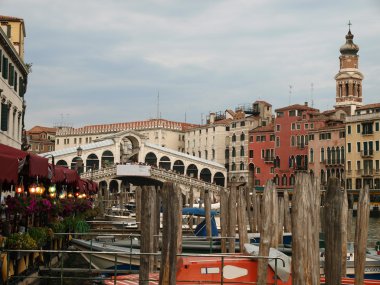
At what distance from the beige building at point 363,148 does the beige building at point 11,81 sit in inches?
1189

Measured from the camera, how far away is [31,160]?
1017cm

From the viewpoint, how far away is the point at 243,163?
65.4 metres

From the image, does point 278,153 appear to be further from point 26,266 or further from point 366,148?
point 26,266

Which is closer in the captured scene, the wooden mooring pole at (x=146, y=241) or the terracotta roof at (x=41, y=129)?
the wooden mooring pole at (x=146, y=241)

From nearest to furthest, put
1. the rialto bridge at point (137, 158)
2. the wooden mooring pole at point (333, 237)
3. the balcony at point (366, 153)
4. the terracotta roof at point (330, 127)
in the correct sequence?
the wooden mooring pole at point (333, 237)
the balcony at point (366, 153)
the terracotta roof at point (330, 127)
the rialto bridge at point (137, 158)

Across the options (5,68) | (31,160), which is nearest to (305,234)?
(31,160)

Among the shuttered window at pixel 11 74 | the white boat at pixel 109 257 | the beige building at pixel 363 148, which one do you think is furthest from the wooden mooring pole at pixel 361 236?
the beige building at pixel 363 148

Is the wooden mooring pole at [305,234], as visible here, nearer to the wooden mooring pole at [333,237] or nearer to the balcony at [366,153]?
the wooden mooring pole at [333,237]

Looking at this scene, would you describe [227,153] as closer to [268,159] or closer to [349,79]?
[268,159]

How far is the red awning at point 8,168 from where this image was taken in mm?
8352

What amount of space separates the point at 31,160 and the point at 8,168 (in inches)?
62.9

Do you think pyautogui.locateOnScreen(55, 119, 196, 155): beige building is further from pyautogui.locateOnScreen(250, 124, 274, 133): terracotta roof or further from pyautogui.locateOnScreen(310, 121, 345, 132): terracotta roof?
pyautogui.locateOnScreen(310, 121, 345, 132): terracotta roof

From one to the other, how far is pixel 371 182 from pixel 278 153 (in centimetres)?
1008

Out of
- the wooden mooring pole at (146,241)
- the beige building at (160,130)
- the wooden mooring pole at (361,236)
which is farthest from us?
the beige building at (160,130)
